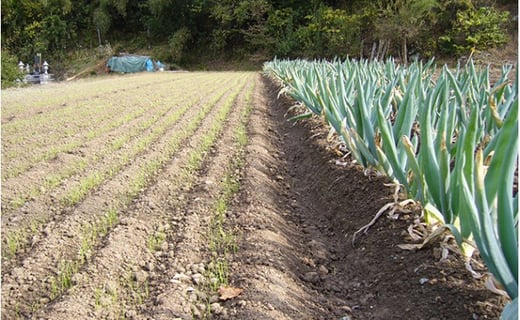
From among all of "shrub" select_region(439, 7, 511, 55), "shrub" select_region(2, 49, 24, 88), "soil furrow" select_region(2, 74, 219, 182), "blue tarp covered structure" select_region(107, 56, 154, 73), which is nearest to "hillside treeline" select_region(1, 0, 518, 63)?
"shrub" select_region(439, 7, 511, 55)

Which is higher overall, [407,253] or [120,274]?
[407,253]

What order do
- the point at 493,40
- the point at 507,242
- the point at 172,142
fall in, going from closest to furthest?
1. the point at 507,242
2. the point at 172,142
3. the point at 493,40

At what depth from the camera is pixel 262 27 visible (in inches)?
1058

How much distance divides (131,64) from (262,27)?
313 inches

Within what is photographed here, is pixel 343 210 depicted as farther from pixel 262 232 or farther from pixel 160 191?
pixel 160 191

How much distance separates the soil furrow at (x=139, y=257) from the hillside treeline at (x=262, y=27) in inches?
693

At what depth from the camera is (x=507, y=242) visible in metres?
1.29

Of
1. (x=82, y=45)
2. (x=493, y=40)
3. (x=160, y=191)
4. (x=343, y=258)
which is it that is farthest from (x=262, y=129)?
(x=82, y=45)

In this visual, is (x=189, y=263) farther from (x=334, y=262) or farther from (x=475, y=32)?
(x=475, y=32)

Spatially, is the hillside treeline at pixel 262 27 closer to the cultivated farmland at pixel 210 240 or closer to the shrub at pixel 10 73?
the shrub at pixel 10 73

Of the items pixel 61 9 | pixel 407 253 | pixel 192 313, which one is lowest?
pixel 192 313

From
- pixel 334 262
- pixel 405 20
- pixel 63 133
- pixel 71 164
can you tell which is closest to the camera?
pixel 334 262

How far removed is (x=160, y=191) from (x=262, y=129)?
91.9 inches

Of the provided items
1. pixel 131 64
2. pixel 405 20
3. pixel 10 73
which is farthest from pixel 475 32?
pixel 10 73
